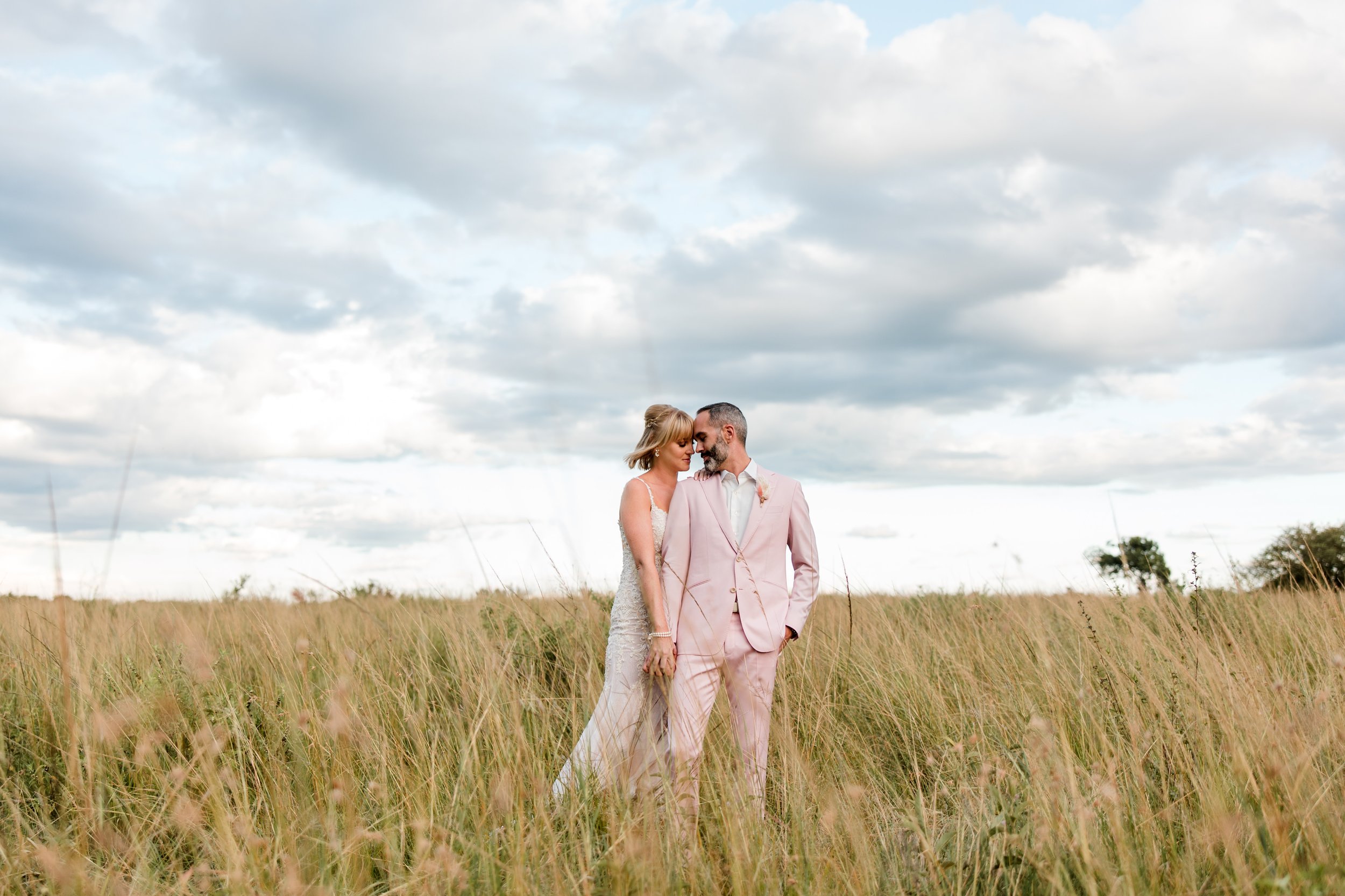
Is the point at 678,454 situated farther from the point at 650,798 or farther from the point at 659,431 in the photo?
the point at 650,798

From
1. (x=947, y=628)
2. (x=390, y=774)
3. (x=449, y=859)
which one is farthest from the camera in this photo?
(x=947, y=628)

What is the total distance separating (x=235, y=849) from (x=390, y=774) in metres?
1.03

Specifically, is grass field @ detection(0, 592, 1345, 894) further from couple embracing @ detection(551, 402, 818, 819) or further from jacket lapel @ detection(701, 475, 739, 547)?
jacket lapel @ detection(701, 475, 739, 547)

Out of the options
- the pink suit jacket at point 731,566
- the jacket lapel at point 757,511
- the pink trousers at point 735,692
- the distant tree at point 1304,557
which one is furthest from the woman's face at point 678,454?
the distant tree at point 1304,557

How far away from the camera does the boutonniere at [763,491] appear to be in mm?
4426

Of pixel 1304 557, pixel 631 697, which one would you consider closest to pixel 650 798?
pixel 631 697

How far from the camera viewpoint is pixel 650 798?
A: 3.46 m

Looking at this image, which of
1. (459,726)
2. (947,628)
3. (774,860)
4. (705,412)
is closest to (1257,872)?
(774,860)

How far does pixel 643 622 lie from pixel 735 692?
0.59m

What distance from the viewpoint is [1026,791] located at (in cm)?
344

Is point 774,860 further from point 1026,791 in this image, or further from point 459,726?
point 459,726

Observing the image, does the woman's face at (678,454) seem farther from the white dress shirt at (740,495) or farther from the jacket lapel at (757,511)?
the jacket lapel at (757,511)

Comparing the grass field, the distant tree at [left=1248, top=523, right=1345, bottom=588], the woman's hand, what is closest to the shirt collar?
the woman's hand

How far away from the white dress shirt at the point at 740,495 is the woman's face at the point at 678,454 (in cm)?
20
